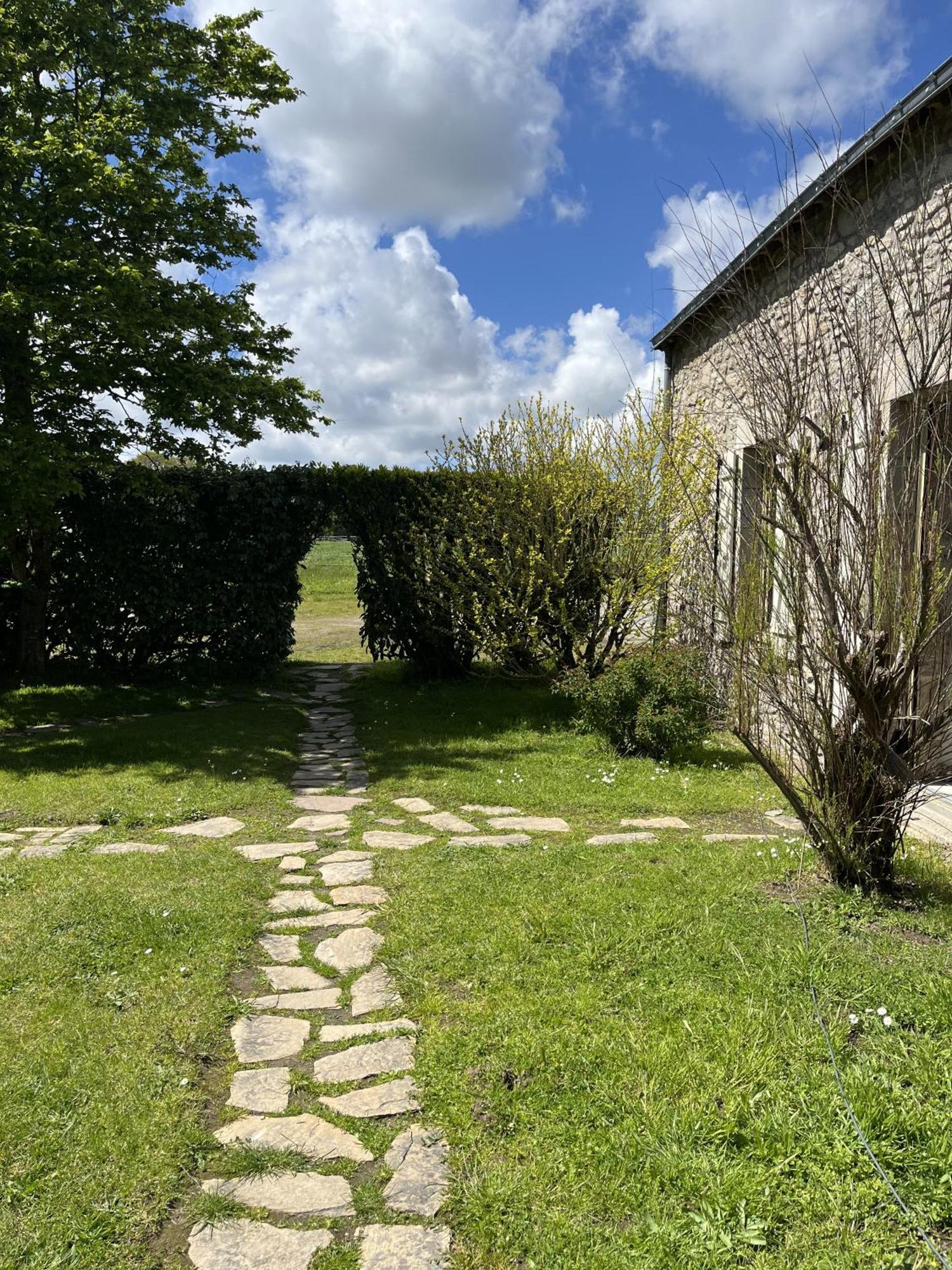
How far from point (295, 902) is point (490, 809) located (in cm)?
201

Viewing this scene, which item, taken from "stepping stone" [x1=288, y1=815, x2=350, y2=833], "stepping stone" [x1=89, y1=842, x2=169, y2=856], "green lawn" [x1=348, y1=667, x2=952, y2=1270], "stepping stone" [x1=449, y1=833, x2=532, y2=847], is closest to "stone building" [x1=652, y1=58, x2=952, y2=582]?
"green lawn" [x1=348, y1=667, x2=952, y2=1270]

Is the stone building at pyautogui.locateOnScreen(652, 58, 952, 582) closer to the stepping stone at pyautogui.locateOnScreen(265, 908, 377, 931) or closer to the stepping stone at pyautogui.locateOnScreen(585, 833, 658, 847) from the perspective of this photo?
the stepping stone at pyautogui.locateOnScreen(585, 833, 658, 847)

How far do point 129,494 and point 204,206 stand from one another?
354cm

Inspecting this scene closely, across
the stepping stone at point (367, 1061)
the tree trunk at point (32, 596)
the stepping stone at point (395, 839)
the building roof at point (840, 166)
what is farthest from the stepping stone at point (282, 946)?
the tree trunk at point (32, 596)

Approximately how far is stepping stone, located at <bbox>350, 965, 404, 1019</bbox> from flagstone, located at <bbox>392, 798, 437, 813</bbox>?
2452 millimetres

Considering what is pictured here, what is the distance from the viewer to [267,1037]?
306cm

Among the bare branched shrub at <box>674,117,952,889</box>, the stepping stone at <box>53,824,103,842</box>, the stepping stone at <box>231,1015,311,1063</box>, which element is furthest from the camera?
the stepping stone at <box>53,824,103,842</box>

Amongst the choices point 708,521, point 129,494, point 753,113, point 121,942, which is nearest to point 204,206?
point 129,494

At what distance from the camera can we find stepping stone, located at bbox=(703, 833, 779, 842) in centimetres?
499

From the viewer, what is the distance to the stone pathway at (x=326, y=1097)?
211 cm

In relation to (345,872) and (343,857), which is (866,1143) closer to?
(345,872)

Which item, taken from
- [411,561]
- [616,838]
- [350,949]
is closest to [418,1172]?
[350,949]

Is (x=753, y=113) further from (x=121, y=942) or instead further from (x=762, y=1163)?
(x=121, y=942)

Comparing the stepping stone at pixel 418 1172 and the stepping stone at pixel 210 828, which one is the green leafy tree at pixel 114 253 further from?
the stepping stone at pixel 418 1172
